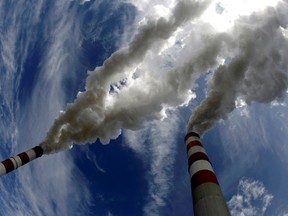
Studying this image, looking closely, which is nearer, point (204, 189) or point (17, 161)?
point (204, 189)

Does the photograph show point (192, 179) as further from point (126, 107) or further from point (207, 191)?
point (126, 107)

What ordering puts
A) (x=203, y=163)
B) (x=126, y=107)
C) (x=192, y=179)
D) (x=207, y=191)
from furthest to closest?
(x=126, y=107) → (x=203, y=163) → (x=192, y=179) → (x=207, y=191)

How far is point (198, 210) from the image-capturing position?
1252cm

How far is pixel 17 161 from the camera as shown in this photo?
104 feet

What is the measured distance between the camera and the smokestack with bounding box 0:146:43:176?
30.0m

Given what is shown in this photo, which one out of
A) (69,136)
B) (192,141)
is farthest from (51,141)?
(192,141)

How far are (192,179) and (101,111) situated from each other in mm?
20506

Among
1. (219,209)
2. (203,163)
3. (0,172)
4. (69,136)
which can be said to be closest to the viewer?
(219,209)

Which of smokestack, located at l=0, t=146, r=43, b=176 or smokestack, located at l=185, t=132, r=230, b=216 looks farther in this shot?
smokestack, located at l=0, t=146, r=43, b=176

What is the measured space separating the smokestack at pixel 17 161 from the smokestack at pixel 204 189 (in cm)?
1927

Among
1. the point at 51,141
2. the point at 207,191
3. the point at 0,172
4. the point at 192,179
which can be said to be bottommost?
the point at 207,191

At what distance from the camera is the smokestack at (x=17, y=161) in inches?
1180

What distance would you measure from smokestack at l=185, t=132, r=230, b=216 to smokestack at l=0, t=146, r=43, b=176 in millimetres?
19270

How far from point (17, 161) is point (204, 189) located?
23.6 m
